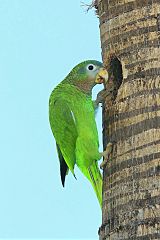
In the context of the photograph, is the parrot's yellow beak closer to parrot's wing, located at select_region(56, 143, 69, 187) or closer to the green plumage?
the green plumage

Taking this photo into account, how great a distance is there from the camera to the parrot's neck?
550 cm

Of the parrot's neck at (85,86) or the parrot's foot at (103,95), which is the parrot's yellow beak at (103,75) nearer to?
the parrot's foot at (103,95)

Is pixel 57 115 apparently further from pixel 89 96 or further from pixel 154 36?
pixel 154 36

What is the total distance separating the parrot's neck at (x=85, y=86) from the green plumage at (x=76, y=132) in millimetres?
137

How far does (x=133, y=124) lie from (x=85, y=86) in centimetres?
112

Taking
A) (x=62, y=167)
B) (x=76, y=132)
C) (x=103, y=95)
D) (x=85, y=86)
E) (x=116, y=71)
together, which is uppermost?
(x=85, y=86)

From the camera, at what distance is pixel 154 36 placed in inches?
183

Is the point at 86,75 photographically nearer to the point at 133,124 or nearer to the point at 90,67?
the point at 90,67

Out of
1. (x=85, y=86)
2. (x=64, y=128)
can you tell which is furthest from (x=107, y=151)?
(x=85, y=86)

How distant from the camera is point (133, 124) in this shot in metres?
4.49

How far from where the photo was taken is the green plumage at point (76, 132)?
16.9 feet

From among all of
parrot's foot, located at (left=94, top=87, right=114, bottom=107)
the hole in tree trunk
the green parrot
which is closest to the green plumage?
the green parrot

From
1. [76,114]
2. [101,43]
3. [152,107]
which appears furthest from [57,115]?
[152,107]

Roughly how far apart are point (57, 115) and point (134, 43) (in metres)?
0.89
